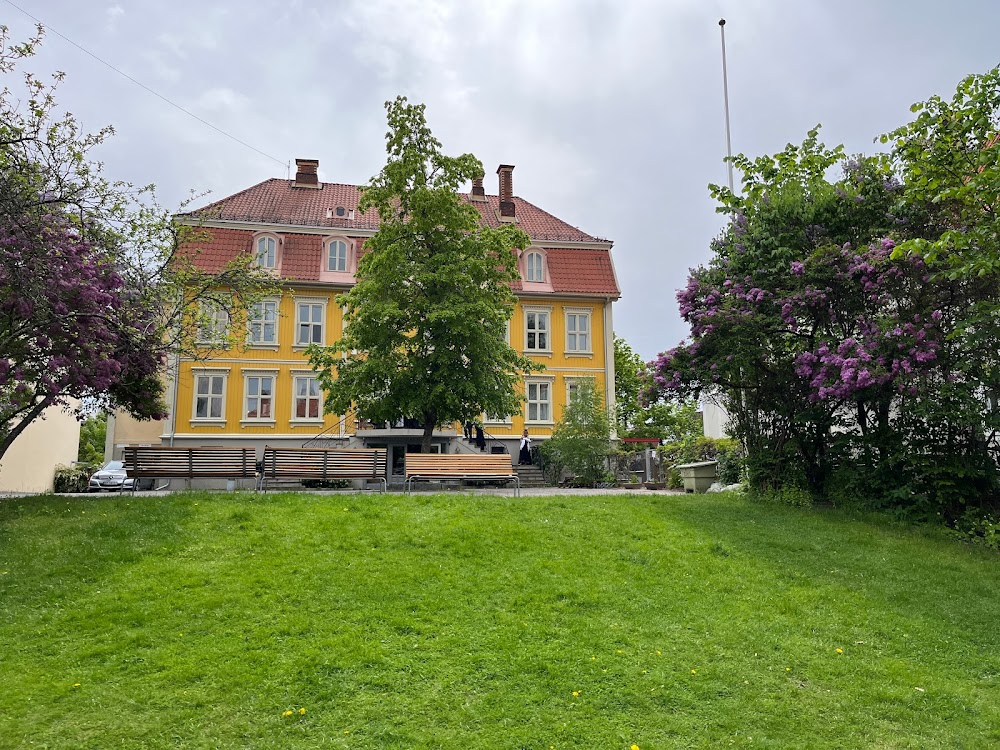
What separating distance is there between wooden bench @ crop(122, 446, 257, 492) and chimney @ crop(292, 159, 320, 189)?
83.7 feet

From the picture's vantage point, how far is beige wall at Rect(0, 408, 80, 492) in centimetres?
2777

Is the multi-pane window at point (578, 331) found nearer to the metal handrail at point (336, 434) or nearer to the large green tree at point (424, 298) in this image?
the metal handrail at point (336, 434)

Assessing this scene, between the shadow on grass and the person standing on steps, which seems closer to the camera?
the shadow on grass

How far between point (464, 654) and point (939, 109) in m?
11.2

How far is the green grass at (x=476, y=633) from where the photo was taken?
5707 mm

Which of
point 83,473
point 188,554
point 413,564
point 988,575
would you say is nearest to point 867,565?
point 988,575

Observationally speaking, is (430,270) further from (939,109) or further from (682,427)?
(682,427)

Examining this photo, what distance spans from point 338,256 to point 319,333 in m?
3.49

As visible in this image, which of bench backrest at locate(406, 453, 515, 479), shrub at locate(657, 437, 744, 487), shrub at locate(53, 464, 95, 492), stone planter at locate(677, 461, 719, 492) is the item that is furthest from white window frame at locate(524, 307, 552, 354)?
shrub at locate(53, 464, 95, 492)

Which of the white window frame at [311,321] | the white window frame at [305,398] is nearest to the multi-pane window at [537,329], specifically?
the white window frame at [311,321]

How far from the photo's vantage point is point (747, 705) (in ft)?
20.1

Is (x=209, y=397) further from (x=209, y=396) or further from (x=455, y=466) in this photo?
(x=455, y=466)

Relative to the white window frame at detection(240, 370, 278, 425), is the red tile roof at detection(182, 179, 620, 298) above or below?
above

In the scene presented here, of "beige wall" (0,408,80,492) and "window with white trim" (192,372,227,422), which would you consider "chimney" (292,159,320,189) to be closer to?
"window with white trim" (192,372,227,422)
